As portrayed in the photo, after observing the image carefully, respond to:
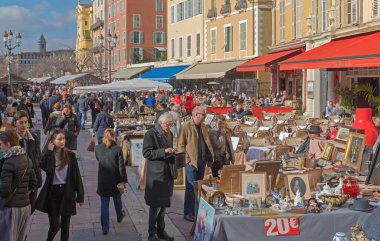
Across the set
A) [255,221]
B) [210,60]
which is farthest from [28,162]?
[210,60]

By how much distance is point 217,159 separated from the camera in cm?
905

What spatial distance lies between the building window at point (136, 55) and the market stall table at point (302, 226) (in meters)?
60.1

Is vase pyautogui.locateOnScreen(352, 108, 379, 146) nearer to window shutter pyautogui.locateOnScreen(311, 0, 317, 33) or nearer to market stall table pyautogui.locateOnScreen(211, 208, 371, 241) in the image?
market stall table pyautogui.locateOnScreen(211, 208, 371, 241)

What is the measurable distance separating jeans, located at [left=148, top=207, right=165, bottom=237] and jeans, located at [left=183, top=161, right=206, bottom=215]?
3.05ft

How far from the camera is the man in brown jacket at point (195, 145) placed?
818 centimetres

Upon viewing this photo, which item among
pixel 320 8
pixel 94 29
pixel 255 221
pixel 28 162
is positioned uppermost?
pixel 94 29

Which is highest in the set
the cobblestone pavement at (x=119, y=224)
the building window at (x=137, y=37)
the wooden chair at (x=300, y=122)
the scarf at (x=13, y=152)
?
the building window at (x=137, y=37)

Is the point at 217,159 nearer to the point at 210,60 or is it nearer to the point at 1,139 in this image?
the point at 1,139

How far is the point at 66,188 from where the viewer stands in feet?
22.7

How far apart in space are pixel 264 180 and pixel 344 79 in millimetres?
18072

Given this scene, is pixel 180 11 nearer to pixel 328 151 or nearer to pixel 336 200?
pixel 328 151

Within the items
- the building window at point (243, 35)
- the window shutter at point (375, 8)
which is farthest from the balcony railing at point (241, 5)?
the window shutter at point (375, 8)

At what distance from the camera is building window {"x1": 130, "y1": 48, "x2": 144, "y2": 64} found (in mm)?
65838

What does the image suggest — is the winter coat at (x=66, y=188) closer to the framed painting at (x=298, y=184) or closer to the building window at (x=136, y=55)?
the framed painting at (x=298, y=184)
